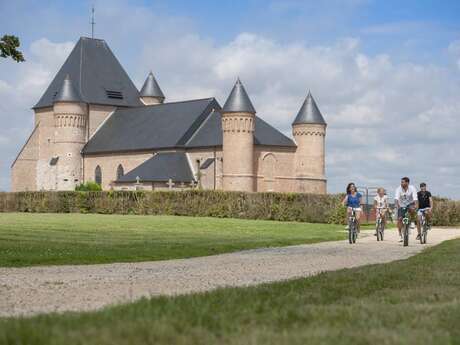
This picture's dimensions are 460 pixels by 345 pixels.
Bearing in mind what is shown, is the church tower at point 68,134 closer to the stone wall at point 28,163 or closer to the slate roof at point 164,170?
the stone wall at point 28,163

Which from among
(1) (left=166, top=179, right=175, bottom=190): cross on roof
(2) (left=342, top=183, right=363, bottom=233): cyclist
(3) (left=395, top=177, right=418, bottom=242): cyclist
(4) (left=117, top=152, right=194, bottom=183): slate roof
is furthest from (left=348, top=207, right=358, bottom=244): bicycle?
(4) (left=117, top=152, right=194, bottom=183): slate roof

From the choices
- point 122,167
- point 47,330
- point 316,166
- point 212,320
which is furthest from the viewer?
point 122,167

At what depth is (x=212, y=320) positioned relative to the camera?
21.0 ft

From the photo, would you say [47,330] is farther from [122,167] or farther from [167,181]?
Answer: [122,167]

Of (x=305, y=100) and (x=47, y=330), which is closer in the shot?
(x=47, y=330)

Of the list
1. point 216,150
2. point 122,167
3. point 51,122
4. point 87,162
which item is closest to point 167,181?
point 216,150

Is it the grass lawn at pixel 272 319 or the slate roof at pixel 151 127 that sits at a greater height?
Result: the slate roof at pixel 151 127

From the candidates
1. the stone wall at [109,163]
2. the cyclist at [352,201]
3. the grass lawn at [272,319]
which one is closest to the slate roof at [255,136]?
the stone wall at [109,163]

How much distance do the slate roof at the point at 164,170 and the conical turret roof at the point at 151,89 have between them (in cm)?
1829

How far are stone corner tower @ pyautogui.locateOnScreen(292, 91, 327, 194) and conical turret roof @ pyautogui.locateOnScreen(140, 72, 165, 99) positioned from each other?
886 inches

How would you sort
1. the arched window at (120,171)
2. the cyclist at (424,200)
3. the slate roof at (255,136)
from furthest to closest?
the arched window at (120,171)
the slate roof at (255,136)
the cyclist at (424,200)

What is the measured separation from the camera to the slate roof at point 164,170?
2810 inches

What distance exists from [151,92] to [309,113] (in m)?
23.3

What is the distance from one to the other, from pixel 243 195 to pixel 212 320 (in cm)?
3942
